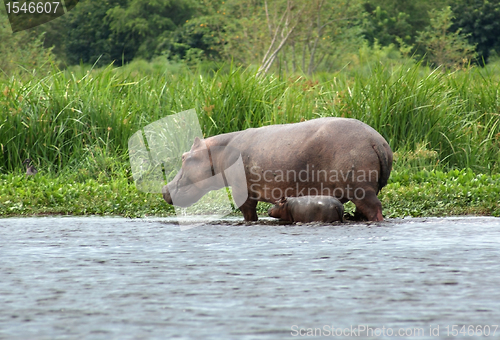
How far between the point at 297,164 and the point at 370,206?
2.48 ft

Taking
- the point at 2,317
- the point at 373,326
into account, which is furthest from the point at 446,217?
the point at 2,317

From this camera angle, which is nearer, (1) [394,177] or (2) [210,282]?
(2) [210,282]

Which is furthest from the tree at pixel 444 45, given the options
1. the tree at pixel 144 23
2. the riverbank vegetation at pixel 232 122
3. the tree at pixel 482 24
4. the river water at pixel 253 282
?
the river water at pixel 253 282

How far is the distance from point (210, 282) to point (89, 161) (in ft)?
20.1

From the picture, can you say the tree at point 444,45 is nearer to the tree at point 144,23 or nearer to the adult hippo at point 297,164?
the tree at point 144,23

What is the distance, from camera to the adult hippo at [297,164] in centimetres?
634

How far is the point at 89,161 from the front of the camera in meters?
9.70

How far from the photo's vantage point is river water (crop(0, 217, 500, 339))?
3.00 meters

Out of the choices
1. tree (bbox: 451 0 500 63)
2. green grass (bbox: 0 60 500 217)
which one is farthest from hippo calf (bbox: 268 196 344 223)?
tree (bbox: 451 0 500 63)

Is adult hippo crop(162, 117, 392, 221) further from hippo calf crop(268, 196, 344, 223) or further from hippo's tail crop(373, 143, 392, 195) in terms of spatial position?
hippo calf crop(268, 196, 344, 223)

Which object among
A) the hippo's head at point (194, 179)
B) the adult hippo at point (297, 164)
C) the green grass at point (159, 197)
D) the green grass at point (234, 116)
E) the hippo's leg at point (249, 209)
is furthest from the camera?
→ the green grass at point (234, 116)

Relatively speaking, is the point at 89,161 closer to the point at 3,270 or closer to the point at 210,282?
the point at 3,270

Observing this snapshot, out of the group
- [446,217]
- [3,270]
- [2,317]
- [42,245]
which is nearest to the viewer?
[2,317]

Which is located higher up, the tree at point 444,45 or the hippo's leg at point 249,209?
the hippo's leg at point 249,209
